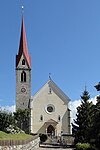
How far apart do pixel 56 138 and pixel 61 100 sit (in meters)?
11.4

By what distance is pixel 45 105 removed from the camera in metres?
69.0

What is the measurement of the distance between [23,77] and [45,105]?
26.7 ft

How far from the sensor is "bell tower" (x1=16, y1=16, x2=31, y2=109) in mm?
69250

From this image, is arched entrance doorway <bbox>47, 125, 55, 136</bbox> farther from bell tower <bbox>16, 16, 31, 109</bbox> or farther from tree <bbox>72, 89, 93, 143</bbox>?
tree <bbox>72, 89, 93, 143</bbox>

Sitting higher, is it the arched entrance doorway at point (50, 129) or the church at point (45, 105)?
the church at point (45, 105)

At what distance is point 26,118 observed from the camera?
6656 centimetres

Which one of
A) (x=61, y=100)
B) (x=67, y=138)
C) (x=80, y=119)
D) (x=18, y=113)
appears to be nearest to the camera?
(x=80, y=119)

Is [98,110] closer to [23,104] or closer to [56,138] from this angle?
[56,138]

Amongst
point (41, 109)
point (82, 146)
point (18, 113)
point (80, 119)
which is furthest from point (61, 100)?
point (82, 146)

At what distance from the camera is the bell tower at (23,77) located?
69.2 m

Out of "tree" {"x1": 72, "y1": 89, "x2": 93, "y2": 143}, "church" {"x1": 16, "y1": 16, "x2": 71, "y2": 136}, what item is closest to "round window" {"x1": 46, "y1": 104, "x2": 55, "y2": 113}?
"church" {"x1": 16, "y1": 16, "x2": 71, "y2": 136}

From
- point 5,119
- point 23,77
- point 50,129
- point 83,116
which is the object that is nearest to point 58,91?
point 50,129

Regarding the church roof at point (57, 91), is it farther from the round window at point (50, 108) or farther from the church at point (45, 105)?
the round window at point (50, 108)

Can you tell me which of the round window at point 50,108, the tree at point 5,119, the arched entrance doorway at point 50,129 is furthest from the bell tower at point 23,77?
the tree at point 5,119
